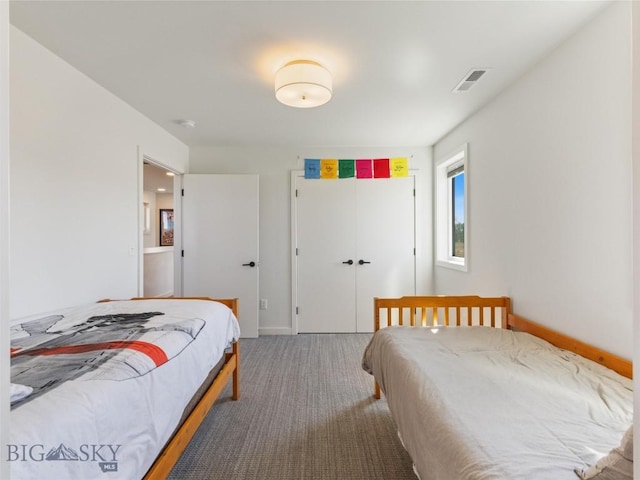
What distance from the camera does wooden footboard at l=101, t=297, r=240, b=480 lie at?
1.16m

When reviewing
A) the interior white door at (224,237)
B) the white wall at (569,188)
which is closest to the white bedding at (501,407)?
the white wall at (569,188)

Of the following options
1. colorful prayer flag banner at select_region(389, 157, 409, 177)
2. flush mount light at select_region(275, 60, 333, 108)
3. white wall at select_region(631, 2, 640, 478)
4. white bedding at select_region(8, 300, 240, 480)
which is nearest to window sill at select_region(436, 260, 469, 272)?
colorful prayer flag banner at select_region(389, 157, 409, 177)

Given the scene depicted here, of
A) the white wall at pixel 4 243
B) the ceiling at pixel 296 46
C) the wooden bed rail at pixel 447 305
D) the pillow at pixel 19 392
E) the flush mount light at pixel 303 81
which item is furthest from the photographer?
the wooden bed rail at pixel 447 305

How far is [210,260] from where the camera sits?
368 centimetres

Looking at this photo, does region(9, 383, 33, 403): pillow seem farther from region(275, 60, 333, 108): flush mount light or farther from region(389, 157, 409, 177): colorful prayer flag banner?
region(389, 157, 409, 177): colorful prayer flag banner

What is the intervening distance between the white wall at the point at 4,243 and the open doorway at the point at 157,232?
407cm

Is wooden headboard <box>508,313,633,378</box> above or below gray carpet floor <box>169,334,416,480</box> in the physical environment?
above

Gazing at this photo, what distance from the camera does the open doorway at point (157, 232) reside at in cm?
516

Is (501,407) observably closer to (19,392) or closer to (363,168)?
(19,392)

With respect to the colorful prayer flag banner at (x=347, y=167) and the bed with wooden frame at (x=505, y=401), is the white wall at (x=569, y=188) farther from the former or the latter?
the colorful prayer flag banner at (x=347, y=167)

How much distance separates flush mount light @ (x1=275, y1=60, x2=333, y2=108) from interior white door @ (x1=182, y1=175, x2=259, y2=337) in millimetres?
1858

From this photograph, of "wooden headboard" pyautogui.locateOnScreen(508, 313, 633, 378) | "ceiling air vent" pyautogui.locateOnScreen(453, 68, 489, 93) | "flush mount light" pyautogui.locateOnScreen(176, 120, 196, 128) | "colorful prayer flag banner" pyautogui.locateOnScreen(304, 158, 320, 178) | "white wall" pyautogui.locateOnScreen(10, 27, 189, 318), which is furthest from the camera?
"colorful prayer flag banner" pyautogui.locateOnScreen(304, 158, 320, 178)

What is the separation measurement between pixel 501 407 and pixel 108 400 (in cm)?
138

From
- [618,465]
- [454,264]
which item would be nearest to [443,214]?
[454,264]
